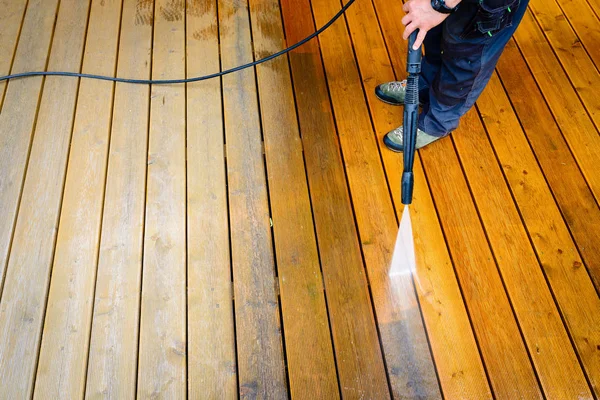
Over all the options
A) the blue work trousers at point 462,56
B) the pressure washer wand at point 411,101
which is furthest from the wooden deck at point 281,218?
the pressure washer wand at point 411,101

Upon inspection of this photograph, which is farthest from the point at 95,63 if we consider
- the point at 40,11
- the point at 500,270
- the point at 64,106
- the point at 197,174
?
the point at 500,270

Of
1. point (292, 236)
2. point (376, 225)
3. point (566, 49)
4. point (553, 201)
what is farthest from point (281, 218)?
point (566, 49)

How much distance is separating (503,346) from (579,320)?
22 centimetres

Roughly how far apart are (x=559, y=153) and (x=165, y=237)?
127 cm

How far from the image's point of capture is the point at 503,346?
4.46 feet

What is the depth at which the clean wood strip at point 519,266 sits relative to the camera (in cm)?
132

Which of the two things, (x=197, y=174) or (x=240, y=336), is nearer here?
(x=240, y=336)

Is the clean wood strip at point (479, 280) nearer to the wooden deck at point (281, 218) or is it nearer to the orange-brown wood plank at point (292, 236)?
the wooden deck at point (281, 218)

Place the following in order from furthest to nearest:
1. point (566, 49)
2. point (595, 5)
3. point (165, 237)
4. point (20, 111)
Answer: point (595, 5), point (566, 49), point (20, 111), point (165, 237)

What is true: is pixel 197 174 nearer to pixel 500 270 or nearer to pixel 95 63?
pixel 95 63

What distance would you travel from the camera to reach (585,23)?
209 cm

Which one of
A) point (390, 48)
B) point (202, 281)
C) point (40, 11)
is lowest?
point (202, 281)

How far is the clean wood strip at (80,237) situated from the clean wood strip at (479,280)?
1.02 m

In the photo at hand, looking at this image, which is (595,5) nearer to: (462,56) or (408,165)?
(462,56)
